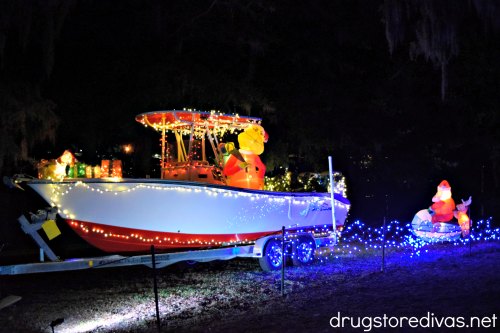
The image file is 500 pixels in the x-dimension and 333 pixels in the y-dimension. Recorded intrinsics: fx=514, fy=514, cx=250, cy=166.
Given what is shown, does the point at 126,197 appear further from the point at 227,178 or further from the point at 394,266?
the point at 394,266

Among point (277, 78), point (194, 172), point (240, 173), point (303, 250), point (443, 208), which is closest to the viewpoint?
point (194, 172)

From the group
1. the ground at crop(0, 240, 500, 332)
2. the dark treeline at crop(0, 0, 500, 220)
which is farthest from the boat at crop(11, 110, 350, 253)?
the dark treeline at crop(0, 0, 500, 220)

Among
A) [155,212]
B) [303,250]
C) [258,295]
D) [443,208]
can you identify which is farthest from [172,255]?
[443,208]

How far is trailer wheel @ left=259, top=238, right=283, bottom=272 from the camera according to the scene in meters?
10.3

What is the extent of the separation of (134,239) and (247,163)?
117 inches

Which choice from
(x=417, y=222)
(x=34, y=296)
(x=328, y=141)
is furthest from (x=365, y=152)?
(x=34, y=296)

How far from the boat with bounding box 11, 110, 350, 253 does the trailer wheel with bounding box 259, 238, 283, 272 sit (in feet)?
1.14

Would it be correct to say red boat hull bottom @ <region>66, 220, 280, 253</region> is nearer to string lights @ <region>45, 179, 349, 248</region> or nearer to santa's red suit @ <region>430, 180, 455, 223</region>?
string lights @ <region>45, 179, 349, 248</region>

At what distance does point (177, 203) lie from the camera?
9.45 meters

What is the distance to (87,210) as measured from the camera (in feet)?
29.8

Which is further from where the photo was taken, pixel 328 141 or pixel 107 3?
pixel 328 141

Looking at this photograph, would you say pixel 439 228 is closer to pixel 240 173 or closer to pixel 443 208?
pixel 443 208

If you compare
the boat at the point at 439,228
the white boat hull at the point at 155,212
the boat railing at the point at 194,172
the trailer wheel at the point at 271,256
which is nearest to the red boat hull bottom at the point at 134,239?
the white boat hull at the point at 155,212

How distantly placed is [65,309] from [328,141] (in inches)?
486
